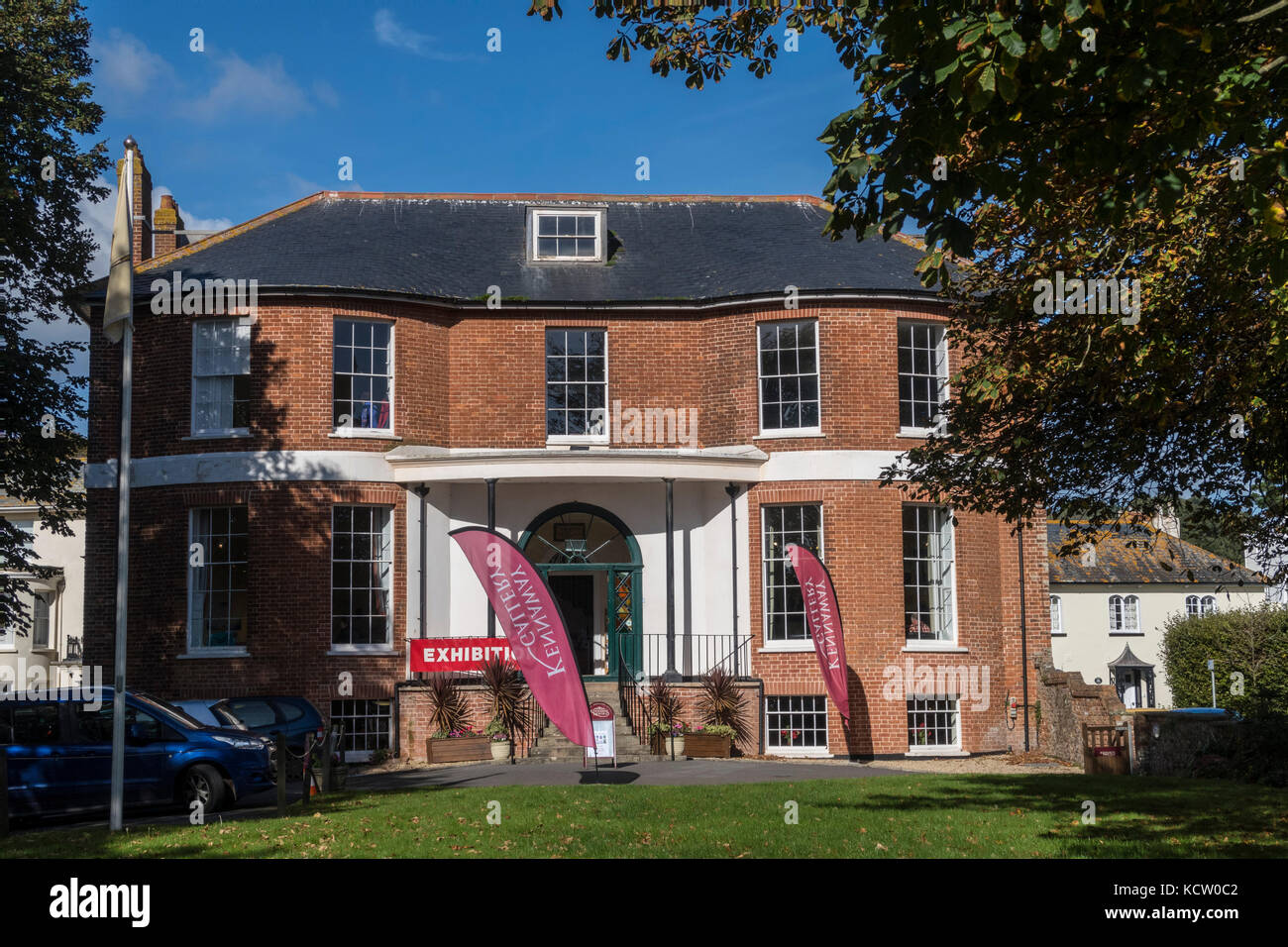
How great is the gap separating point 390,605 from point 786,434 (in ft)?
26.0

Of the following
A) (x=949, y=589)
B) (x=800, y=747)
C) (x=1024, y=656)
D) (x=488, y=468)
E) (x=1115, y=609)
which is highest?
(x=488, y=468)

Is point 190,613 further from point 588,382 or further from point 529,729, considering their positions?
point 588,382

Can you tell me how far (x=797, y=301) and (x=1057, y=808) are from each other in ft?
43.0

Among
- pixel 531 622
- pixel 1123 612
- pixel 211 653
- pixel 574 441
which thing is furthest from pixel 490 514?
pixel 1123 612

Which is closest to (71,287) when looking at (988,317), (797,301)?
(797,301)

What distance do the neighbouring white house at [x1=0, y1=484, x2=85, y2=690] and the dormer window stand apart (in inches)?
948

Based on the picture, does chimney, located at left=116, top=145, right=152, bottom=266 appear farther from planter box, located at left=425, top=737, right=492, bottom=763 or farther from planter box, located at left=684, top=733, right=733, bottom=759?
planter box, located at left=684, top=733, right=733, bottom=759

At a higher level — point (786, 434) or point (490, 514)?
point (786, 434)

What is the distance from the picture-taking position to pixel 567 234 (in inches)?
1054

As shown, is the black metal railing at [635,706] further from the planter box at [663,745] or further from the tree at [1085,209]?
the tree at [1085,209]

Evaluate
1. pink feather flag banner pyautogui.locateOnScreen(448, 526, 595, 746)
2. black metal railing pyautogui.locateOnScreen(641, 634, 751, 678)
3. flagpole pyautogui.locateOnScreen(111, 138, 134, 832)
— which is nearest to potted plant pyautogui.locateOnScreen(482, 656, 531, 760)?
black metal railing pyautogui.locateOnScreen(641, 634, 751, 678)

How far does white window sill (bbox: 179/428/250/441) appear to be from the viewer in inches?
939

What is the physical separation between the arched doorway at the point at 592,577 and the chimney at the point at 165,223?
10.7 metres

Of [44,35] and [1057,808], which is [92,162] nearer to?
[44,35]
